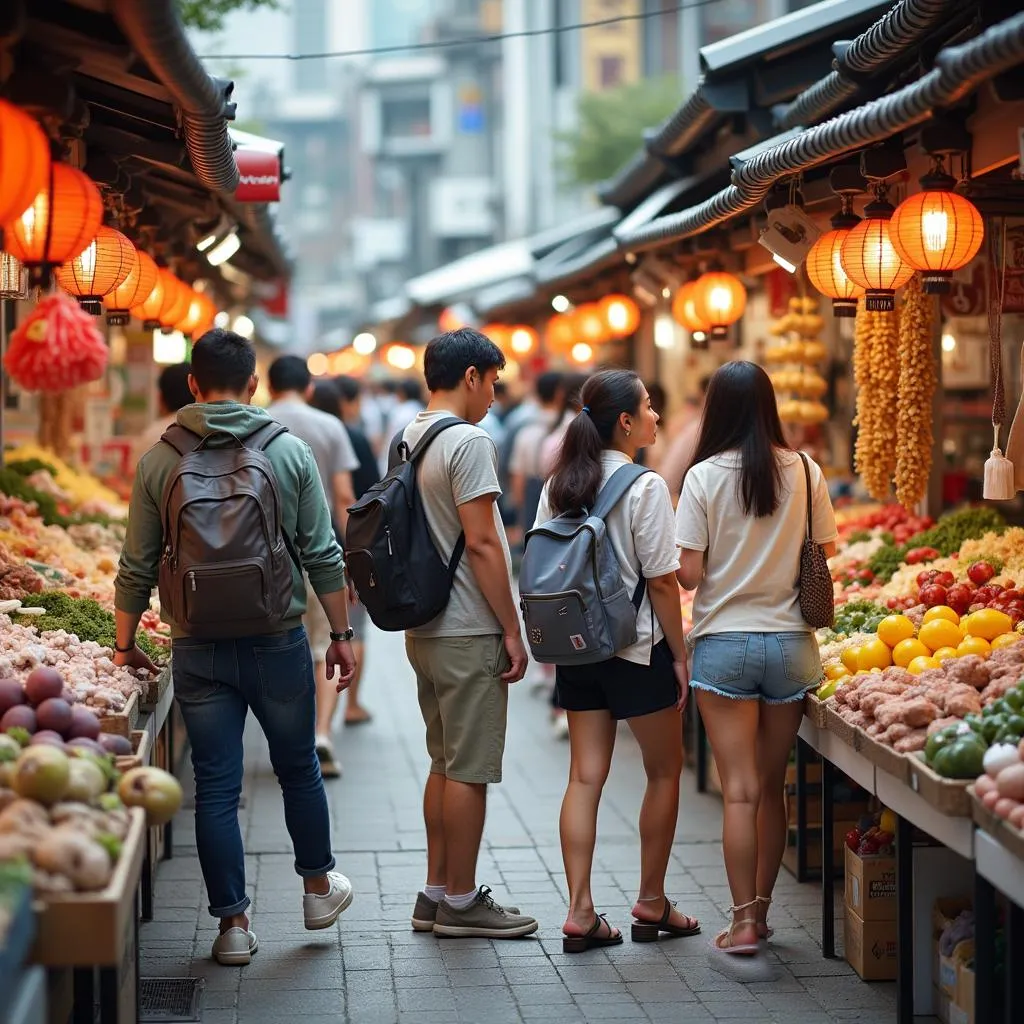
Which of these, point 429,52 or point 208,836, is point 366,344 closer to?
point 208,836

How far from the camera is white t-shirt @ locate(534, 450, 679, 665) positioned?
584 cm

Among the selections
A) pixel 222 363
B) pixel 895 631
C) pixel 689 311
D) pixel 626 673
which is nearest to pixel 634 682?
pixel 626 673

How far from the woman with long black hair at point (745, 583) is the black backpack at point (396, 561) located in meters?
0.93

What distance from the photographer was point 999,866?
14.1 feet

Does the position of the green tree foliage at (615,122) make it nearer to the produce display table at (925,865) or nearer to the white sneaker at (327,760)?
the white sneaker at (327,760)

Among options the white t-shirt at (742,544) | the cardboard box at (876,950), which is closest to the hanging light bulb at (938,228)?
the white t-shirt at (742,544)

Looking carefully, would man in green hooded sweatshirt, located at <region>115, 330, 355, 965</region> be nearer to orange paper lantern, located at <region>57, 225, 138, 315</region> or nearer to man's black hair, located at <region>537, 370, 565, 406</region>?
orange paper lantern, located at <region>57, 225, 138, 315</region>

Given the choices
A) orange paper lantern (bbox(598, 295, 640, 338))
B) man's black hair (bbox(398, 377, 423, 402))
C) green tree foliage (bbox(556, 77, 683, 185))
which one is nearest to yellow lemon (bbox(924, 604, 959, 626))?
orange paper lantern (bbox(598, 295, 640, 338))

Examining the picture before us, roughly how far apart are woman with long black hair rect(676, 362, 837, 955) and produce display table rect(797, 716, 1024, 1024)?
1.01 feet

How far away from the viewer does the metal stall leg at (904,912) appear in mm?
5156

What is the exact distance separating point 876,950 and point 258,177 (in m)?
5.73

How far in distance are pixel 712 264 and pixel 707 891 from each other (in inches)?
193

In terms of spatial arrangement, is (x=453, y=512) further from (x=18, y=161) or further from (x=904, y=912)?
(x=18, y=161)

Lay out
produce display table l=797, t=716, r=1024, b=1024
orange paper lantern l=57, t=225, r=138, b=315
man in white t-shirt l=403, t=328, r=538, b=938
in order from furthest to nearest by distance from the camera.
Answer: orange paper lantern l=57, t=225, r=138, b=315 → man in white t-shirt l=403, t=328, r=538, b=938 → produce display table l=797, t=716, r=1024, b=1024
